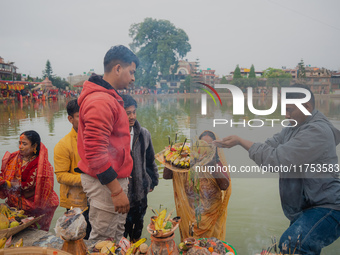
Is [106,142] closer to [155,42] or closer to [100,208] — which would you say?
[100,208]

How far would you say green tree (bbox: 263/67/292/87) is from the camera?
2.21 m

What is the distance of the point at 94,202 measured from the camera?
1868mm

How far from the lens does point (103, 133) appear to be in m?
1.61

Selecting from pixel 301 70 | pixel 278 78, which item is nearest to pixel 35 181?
pixel 278 78

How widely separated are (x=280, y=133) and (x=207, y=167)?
71cm

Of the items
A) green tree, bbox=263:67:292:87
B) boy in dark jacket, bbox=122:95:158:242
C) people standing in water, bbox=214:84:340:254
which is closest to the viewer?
people standing in water, bbox=214:84:340:254

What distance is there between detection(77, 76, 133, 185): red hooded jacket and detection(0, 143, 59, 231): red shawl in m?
0.97

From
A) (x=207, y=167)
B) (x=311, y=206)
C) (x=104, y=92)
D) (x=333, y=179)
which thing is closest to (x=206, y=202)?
(x=207, y=167)

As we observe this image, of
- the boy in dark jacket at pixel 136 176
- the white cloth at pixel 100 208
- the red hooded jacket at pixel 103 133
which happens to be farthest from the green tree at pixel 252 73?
the white cloth at pixel 100 208

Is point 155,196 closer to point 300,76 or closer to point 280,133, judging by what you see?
point 280,133

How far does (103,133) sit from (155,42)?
83.3ft

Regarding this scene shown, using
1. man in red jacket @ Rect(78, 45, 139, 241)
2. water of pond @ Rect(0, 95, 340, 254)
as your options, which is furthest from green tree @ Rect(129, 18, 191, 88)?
man in red jacket @ Rect(78, 45, 139, 241)

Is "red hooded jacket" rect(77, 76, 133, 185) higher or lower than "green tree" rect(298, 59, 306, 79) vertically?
lower

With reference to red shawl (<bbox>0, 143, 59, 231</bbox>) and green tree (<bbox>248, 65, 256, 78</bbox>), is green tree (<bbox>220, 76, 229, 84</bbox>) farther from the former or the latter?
red shawl (<bbox>0, 143, 59, 231</bbox>)
